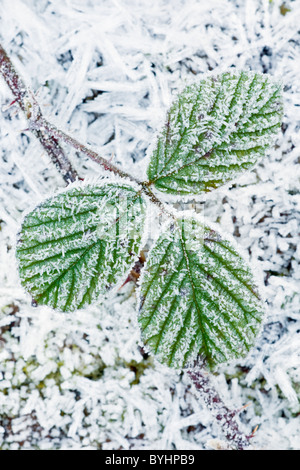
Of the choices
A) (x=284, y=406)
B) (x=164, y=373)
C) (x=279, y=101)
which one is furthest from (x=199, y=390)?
(x=279, y=101)

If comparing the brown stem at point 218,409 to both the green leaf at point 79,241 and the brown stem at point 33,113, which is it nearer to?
the green leaf at point 79,241

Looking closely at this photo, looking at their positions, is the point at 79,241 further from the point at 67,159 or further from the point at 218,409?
the point at 218,409

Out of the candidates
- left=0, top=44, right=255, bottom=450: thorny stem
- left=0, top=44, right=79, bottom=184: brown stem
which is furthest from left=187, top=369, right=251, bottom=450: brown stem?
left=0, top=44, right=79, bottom=184: brown stem

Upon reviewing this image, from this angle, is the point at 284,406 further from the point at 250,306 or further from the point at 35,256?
the point at 35,256

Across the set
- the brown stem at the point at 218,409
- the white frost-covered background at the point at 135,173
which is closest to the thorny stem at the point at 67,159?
the brown stem at the point at 218,409

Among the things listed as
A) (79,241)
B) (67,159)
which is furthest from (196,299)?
(67,159)

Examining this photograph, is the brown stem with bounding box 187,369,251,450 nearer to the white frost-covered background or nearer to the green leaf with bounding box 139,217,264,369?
the white frost-covered background
